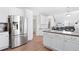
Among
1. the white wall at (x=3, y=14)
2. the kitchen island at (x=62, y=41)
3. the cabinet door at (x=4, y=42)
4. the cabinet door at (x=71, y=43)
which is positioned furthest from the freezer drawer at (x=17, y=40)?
the cabinet door at (x=71, y=43)

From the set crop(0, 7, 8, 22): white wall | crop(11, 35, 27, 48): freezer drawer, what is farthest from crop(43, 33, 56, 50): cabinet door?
crop(0, 7, 8, 22): white wall

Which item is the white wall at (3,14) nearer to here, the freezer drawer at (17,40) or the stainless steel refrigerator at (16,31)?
the stainless steel refrigerator at (16,31)

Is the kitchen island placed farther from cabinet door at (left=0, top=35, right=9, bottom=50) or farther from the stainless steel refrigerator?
cabinet door at (left=0, top=35, right=9, bottom=50)

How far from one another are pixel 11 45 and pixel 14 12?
181cm

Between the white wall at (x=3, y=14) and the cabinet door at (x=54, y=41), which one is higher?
the white wall at (x=3, y=14)

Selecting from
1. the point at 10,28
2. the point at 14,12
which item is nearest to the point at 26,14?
the point at 14,12

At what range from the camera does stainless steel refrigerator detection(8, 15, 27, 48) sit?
466cm

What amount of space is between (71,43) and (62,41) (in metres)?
0.49

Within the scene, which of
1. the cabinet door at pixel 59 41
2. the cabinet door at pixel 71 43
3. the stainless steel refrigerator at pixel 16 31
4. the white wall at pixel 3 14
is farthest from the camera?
the stainless steel refrigerator at pixel 16 31

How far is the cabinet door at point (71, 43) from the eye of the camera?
296 centimetres

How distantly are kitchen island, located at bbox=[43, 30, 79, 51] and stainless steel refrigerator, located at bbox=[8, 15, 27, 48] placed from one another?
4.99 feet

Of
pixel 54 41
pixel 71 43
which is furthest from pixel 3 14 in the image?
pixel 71 43
